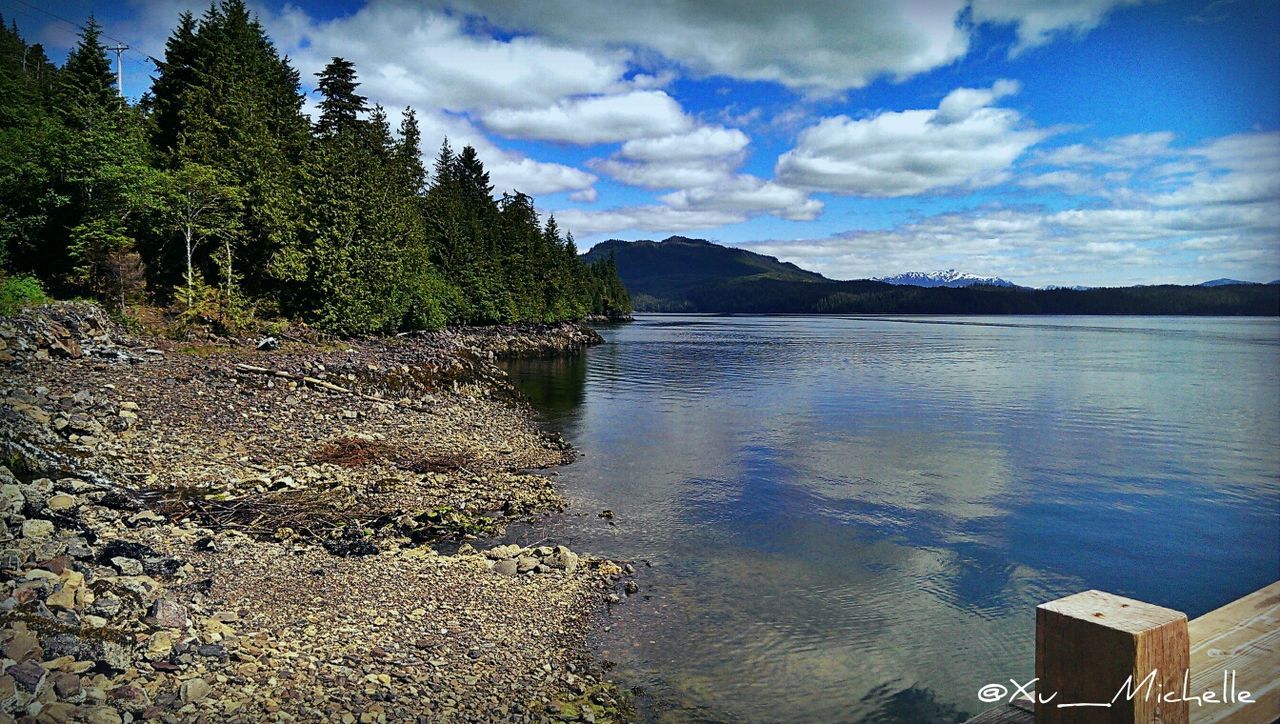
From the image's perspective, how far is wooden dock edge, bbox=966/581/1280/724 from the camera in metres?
3.06

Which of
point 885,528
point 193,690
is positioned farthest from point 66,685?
point 885,528

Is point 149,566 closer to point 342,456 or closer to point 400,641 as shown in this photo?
point 400,641

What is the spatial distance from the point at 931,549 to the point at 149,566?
15.0 m

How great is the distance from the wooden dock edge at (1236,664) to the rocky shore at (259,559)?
647 cm

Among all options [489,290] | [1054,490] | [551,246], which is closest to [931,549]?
[1054,490]

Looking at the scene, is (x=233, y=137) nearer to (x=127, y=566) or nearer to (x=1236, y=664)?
(x=127, y=566)

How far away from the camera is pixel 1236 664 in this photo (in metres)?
3.33

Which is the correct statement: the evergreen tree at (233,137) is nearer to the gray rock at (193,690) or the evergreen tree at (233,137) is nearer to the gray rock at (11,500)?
the gray rock at (11,500)

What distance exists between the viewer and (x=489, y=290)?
238ft

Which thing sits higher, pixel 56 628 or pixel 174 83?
pixel 174 83

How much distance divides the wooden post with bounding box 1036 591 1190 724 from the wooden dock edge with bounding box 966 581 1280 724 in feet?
0.68

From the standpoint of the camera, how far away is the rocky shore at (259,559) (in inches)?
288

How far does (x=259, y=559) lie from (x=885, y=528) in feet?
44.8

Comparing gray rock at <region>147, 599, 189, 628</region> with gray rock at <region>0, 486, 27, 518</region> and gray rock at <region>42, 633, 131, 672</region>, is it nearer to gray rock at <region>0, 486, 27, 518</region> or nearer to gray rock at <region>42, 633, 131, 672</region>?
gray rock at <region>42, 633, 131, 672</region>
